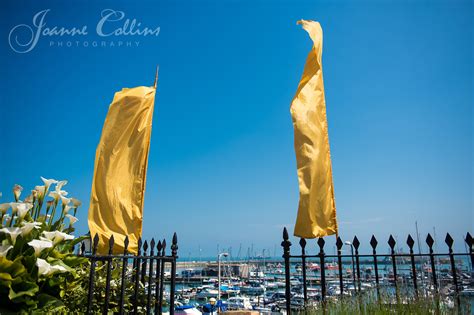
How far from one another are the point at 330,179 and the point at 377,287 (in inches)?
104

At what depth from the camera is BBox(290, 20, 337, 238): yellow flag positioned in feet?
20.2

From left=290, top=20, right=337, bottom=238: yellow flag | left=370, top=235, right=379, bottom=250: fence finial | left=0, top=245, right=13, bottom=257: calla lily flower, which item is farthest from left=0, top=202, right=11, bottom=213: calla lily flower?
left=370, top=235, right=379, bottom=250: fence finial

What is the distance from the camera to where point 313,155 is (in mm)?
6500

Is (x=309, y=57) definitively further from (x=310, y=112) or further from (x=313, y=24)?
(x=310, y=112)

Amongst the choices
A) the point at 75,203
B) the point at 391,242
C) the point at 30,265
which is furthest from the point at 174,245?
the point at 391,242

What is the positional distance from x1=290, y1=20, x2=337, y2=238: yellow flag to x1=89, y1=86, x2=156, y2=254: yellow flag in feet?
11.9

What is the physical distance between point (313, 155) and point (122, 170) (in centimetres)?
432

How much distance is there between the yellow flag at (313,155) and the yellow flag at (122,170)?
11.9 ft

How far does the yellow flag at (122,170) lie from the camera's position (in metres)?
6.82

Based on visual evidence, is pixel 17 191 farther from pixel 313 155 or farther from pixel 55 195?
pixel 313 155

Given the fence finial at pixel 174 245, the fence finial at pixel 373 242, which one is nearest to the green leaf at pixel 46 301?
the fence finial at pixel 174 245

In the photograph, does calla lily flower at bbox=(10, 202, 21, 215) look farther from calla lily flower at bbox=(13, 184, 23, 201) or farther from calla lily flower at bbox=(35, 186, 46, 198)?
calla lily flower at bbox=(35, 186, 46, 198)

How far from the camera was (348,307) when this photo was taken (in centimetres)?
403

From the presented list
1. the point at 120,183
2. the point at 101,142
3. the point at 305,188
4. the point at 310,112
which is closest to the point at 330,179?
the point at 305,188
